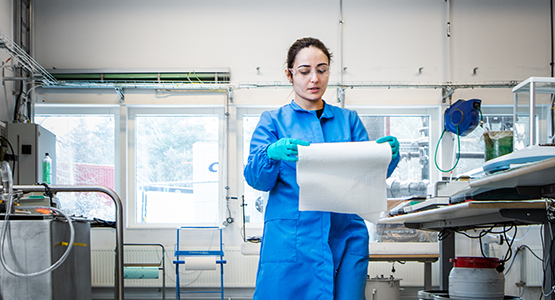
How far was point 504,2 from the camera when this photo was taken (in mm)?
4648

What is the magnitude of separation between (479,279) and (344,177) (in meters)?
1.59

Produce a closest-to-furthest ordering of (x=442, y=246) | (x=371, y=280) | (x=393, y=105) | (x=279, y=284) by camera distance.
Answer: (x=279, y=284)
(x=442, y=246)
(x=371, y=280)
(x=393, y=105)


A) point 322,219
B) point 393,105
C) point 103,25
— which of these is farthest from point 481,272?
point 103,25

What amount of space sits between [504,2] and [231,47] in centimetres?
265

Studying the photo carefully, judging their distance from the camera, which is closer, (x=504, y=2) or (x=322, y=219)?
(x=322, y=219)

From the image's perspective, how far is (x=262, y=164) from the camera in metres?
1.26

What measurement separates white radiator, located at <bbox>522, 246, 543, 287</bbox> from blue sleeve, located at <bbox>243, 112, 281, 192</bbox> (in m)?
3.75

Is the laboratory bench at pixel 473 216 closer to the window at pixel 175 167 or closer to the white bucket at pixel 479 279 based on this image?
the white bucket at pixel 479 279

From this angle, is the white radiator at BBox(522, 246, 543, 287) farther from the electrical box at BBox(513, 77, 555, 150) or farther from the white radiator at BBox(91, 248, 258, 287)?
the white radiator at BBox(91, 248, 258, 287)

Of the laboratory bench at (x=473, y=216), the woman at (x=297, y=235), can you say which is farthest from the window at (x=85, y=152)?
the woman at (x=297, y=235)

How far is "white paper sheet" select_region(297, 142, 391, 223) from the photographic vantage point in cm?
118

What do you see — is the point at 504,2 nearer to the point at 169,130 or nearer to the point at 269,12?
the point at 269,12

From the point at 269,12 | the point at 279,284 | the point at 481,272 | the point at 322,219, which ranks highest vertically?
the point at 269,12

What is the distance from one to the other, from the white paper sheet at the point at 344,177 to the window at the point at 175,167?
3464 millimetres
